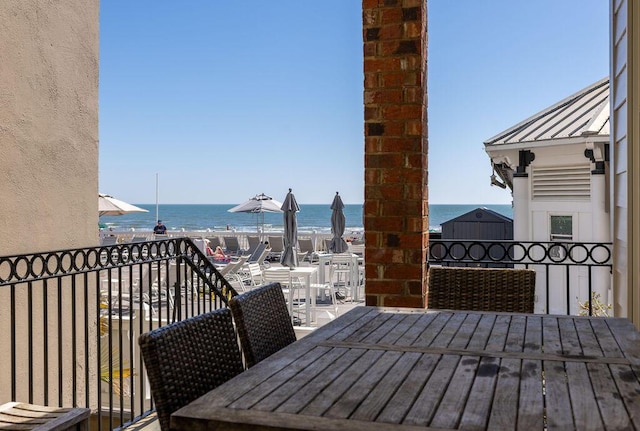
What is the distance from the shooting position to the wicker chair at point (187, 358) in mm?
1294

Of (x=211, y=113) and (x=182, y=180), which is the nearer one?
(x=211, y=113)

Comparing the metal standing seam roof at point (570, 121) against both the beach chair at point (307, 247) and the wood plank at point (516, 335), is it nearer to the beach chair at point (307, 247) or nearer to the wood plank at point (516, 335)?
the wood plank at point (516, 335)

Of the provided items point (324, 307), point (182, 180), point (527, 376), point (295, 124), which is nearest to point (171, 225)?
point (182, 180)

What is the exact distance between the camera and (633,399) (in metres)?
1.16

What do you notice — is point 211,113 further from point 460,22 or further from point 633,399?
point 633,399

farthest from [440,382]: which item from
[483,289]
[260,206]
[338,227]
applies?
[260,206]

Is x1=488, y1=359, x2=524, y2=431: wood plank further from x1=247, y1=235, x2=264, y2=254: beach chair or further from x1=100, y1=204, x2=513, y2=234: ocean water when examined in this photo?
x1=100, y1=204, x2=513, y2=234: ocean water

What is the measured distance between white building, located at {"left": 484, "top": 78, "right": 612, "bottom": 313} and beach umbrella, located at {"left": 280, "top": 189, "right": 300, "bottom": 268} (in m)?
2.98

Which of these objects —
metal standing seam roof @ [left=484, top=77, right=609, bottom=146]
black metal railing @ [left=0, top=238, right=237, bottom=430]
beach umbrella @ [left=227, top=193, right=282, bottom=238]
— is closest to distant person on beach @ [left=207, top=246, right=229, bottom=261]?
beach umbrella @ [left=227, top=193, right=282, bottom=238]

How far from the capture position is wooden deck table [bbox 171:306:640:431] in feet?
3.50

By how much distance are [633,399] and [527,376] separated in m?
0.22

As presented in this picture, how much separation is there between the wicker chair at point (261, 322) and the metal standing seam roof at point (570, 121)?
4.14 metres

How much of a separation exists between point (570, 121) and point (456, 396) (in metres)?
5.58

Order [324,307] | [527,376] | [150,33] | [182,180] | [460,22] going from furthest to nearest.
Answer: [182,180]
[150,33]
[460,22]
[324,307]
[527,376]
